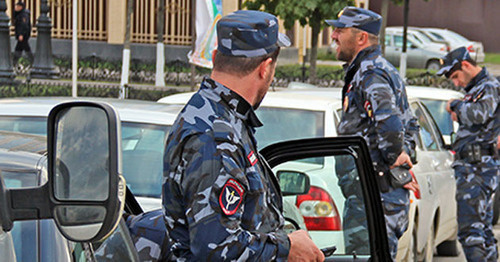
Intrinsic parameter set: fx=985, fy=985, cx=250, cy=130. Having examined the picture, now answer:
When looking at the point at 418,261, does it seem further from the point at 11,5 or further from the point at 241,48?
the point at 11,5

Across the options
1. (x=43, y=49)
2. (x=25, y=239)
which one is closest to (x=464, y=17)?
(x=43, y=49)

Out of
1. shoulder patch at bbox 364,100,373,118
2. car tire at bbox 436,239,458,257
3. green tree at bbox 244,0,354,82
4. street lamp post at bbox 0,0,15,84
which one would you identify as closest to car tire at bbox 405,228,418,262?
shoulder patch at bbox 364,100,373,118

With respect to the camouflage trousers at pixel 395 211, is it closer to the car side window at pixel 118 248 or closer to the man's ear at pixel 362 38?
the man's ear at pixel 362 38

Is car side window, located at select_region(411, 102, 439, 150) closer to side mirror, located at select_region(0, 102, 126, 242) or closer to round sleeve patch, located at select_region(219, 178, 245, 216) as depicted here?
round sleeve patch, located at select_region(219, 178, 245, 216)

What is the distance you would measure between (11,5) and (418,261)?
28.1 meters

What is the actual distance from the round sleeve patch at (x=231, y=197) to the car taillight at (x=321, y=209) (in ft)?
4.66

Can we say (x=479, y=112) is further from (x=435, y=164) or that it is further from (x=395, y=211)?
(x=395, y=211)

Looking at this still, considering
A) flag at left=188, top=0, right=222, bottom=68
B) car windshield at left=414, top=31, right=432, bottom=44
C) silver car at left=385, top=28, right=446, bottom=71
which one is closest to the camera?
flag at left=188, top=0, right=222, bottom=68

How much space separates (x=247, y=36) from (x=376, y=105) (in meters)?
2.86

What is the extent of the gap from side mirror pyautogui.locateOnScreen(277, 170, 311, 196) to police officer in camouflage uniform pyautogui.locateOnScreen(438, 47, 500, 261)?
3.59 meters

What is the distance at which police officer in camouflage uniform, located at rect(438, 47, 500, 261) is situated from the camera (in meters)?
7.60

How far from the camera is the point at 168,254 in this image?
320 cm

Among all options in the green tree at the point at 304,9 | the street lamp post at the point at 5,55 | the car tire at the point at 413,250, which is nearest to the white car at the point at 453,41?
the green tree at the point at 304,9

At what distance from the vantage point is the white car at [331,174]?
4.33m
